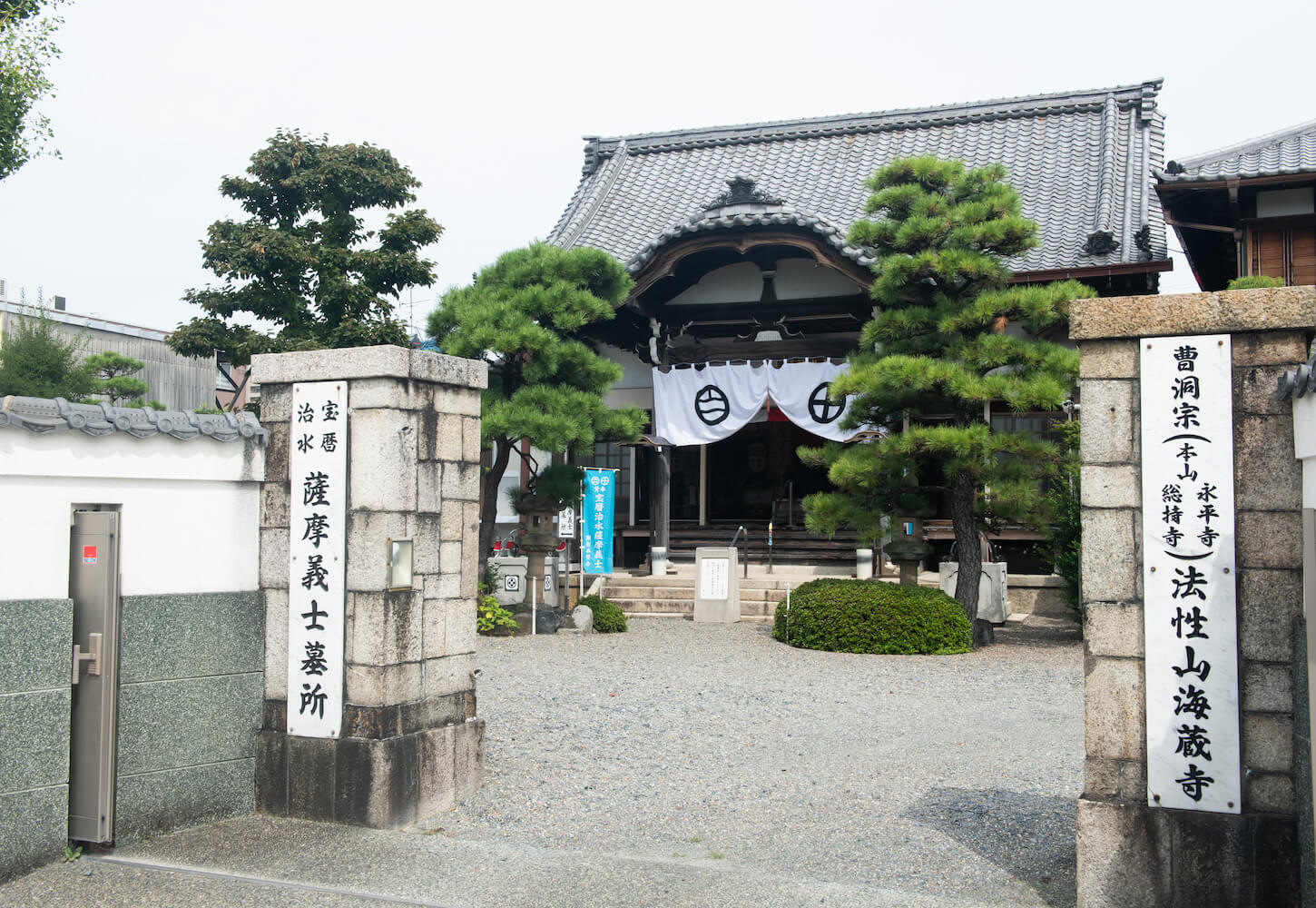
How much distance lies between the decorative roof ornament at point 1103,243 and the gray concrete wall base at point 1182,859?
539 inches

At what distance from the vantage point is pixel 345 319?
1753 centimetres

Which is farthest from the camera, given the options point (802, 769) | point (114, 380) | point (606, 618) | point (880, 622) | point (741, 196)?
point (114, 380)

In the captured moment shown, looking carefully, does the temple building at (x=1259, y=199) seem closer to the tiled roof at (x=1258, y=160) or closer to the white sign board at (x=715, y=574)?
the tiled roof at (x=1258, y=160)

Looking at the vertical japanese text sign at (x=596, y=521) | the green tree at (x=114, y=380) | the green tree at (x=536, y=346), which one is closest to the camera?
the green tree at (x=536, y=346)

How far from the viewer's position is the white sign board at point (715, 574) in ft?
49.5

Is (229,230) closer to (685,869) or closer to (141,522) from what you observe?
(141,522)

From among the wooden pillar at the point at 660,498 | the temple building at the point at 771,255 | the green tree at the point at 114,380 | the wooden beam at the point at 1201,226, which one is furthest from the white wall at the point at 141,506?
the green tree at the point at 114,380

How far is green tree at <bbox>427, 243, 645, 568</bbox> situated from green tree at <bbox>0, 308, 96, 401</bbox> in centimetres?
1218

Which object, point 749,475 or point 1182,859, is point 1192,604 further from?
point 749,475

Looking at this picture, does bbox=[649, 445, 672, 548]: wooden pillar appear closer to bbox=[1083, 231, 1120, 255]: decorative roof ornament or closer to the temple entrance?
the temple entrance

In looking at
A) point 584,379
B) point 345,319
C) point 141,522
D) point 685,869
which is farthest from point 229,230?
point 685,869

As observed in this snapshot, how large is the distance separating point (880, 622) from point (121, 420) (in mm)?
8879

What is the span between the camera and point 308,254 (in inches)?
676

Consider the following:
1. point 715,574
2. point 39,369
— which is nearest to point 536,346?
point 715,574
